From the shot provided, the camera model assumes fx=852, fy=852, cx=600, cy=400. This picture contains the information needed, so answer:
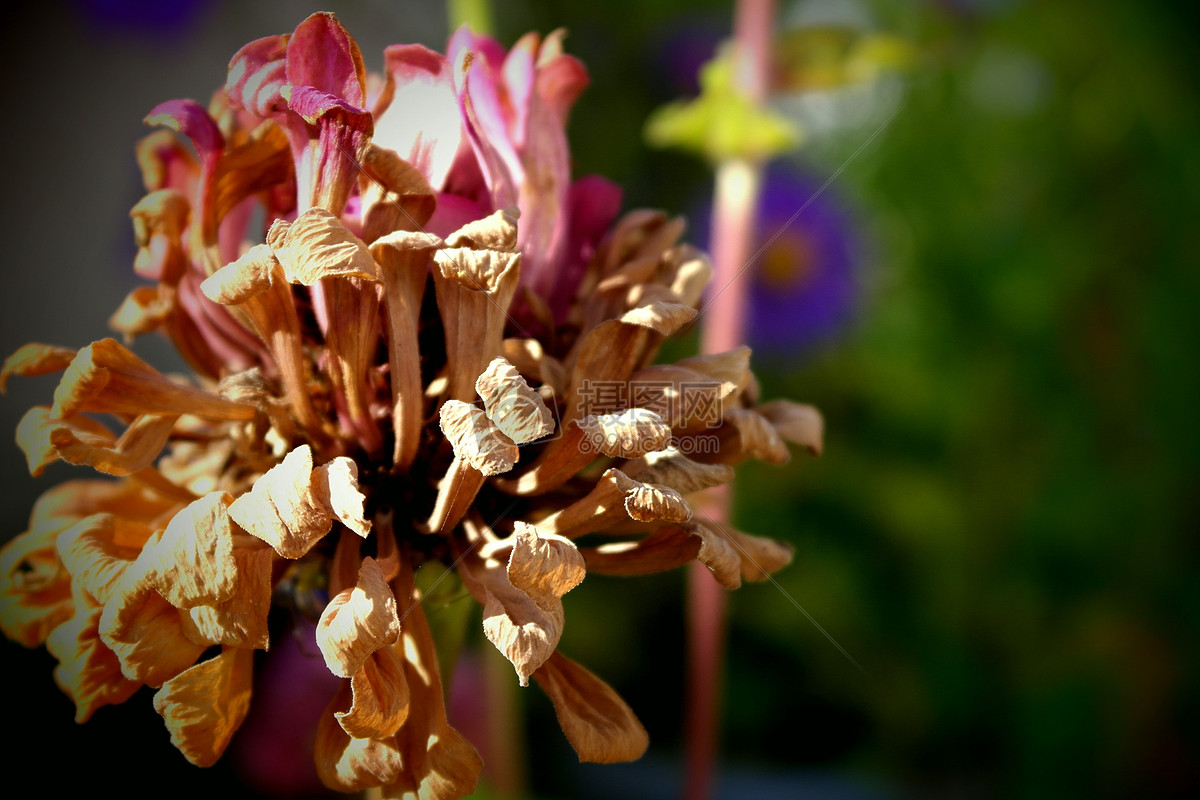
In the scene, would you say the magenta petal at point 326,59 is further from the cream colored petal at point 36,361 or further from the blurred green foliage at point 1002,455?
the blurred green foliage at point 1002,455

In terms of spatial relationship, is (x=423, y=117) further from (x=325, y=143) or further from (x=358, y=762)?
(x=358, y=762)

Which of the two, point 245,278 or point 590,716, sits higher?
point 245,278

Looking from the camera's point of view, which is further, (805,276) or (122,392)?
(805,276)

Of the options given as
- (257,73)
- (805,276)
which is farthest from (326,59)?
(805,276)

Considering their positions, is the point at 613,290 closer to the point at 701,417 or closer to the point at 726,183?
the point at 701,417

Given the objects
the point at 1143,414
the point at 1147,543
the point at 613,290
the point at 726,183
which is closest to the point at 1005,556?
the point at 1147,543

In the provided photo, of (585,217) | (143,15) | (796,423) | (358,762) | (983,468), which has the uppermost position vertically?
(143,15)

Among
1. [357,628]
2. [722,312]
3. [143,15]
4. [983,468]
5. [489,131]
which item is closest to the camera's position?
[357,628]
